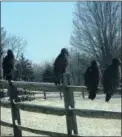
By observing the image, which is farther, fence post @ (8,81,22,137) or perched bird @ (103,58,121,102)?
fence post @ (8,81,22,137)

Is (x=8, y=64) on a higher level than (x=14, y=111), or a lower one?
higher

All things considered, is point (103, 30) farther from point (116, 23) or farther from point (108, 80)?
point (108, 80)

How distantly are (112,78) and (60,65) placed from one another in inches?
83.7

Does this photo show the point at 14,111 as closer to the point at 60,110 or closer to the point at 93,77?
the point at 60,110

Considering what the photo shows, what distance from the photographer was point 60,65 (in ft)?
28.1

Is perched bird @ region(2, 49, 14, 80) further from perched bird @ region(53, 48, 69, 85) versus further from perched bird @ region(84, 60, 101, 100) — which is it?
perched bird @ region(84, 60, 101, 100)

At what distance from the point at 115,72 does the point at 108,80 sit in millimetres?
150

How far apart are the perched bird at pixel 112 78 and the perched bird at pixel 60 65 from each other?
77.1 inches

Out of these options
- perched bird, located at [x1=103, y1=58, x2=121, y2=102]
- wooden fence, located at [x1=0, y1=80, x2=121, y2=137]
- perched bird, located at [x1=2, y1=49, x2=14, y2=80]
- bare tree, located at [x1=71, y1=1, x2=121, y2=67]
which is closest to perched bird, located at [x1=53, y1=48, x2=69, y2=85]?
wooden fence, located at [x1=0, y1=80, x2=121, y2=137]

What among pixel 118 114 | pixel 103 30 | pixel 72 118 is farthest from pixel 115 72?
pixel 103 30

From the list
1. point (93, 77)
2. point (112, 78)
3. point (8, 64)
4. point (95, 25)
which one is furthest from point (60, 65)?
point (95, 25)

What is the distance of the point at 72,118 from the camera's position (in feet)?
27.3

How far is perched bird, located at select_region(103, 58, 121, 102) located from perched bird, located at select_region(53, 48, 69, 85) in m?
1.96

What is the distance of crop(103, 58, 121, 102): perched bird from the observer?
6555 mm
